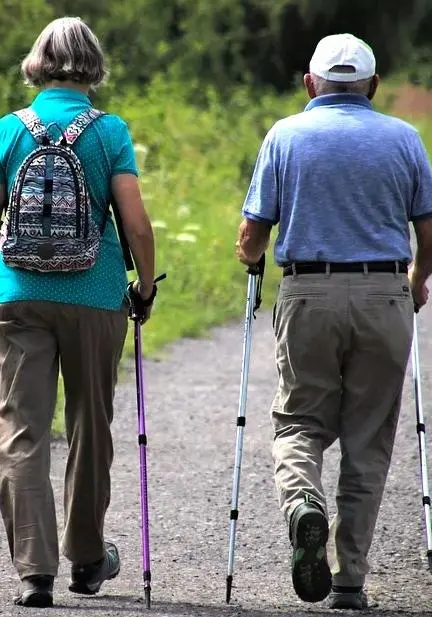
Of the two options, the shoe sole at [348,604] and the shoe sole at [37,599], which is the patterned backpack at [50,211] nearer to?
the shoe sole at [37,599]

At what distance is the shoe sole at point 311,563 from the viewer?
530 cm

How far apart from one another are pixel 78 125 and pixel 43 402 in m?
0.94

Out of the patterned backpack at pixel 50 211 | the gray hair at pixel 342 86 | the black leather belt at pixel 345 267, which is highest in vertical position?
the gray hair at pixel 342 86

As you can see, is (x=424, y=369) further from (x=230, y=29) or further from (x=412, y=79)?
(x=412, y=79)

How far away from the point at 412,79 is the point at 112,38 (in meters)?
4.89

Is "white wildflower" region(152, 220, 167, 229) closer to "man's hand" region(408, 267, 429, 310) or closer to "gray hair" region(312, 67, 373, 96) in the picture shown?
"man's hand" region(408, 267, 429, 310)

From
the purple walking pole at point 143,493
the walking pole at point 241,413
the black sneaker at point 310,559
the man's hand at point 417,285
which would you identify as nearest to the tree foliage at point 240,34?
the walking pole at point 241,413

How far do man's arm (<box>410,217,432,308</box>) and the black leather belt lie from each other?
0.50 feet

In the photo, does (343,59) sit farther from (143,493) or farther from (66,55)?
(143,493)

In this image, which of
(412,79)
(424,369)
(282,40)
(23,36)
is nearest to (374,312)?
(424,369)

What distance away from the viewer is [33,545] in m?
5.61

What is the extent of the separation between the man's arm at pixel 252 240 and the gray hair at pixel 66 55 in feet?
2.42

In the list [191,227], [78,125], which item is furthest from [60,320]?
[191,227]

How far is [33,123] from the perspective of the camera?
5.54 metres
